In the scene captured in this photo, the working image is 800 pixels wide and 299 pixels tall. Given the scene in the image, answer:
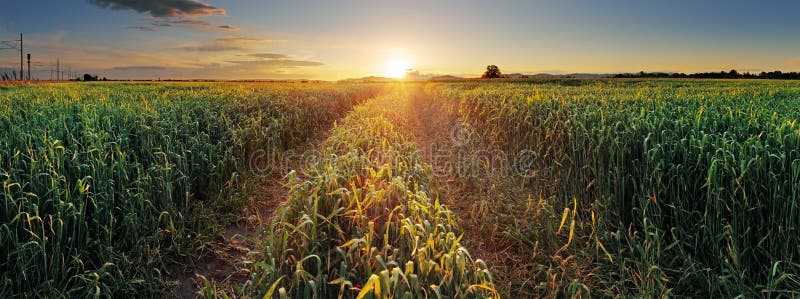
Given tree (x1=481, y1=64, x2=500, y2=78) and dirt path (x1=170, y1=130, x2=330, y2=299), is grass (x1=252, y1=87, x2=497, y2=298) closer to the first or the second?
dirt path (x1=170, y1=130, x2=330, y2=299)

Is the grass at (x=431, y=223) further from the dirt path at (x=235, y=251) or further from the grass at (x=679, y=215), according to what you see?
the dirt path at (x=235, y=251)

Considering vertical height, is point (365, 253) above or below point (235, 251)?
above

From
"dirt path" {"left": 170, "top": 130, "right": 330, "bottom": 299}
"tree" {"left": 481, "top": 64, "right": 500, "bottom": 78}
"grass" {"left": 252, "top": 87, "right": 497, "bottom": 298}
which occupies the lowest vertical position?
"dirt path" {"left": 170, "top": 130, "right": 330, "bottom": 299}

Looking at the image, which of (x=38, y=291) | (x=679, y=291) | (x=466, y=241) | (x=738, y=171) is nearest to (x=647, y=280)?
(x=679, y=291)

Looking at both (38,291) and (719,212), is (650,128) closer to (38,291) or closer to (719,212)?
(719,212)

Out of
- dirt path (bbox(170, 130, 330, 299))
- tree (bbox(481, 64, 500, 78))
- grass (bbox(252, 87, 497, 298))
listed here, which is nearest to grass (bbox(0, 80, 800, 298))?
grass (bbox(252, 87, 497, 298))

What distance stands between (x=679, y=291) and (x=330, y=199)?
327 centimetres

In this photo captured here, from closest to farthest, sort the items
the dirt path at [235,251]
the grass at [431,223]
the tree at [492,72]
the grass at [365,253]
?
the grass at [365,253] → the grass at [431,223] → the dirt path at [235,251] → the tree at [492,72]

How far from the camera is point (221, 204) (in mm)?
5711

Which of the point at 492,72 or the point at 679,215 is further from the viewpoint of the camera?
the point at 492,72

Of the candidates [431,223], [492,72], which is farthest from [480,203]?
[492,72]

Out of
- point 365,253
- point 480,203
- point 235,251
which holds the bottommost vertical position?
point 235,251

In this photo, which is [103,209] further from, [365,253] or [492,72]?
[492,72]

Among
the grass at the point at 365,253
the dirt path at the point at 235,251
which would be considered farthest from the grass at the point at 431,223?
the dirt path at the point at 235,251
